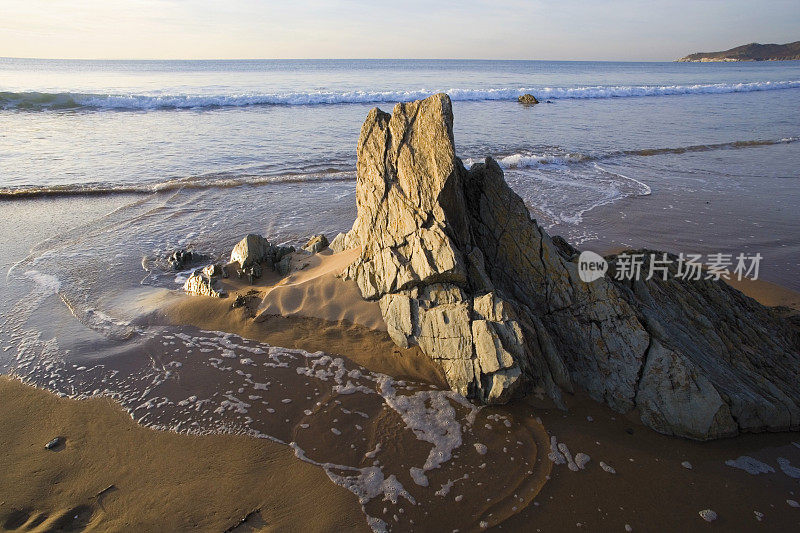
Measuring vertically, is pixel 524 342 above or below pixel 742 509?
above

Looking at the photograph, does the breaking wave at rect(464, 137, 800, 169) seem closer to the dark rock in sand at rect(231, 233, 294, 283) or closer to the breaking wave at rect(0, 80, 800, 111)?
the dark rock in sand at rect(231, 233, 294, 283)

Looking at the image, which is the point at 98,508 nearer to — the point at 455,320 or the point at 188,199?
the point at 455,320

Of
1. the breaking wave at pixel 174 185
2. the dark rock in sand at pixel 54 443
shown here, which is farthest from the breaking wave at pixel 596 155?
the dark rock in sand at pixel 54 443

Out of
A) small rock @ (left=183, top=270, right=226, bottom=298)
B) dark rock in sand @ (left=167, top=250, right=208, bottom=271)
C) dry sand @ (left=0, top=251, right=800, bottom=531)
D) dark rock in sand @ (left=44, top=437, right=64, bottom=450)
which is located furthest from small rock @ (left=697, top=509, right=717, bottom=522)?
dark rock in sand @ (left=167, top=250, right=208, bottom=271)

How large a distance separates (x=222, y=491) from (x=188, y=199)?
32.2 feet

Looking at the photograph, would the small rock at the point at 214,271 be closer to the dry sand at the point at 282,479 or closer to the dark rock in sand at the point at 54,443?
the dry sand at the point at 282,479

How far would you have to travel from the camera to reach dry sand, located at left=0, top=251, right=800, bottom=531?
3.57 metres

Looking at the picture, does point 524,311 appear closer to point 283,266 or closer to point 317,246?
point 317,246

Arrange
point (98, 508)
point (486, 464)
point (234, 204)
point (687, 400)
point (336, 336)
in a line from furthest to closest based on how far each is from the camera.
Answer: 1. point (234, 204)
2. point (336, 336)
3. point (687, 400)
4. point (486, 464)
5. point (98, 508)

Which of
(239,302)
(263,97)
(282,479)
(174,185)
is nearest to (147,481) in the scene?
(282,479)

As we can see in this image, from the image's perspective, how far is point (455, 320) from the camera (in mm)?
4918

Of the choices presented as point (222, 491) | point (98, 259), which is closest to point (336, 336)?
point (222, 491)

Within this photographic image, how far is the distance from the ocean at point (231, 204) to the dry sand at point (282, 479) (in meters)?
0.26

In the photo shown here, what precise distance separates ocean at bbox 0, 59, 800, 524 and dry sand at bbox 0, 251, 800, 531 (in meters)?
0.26
